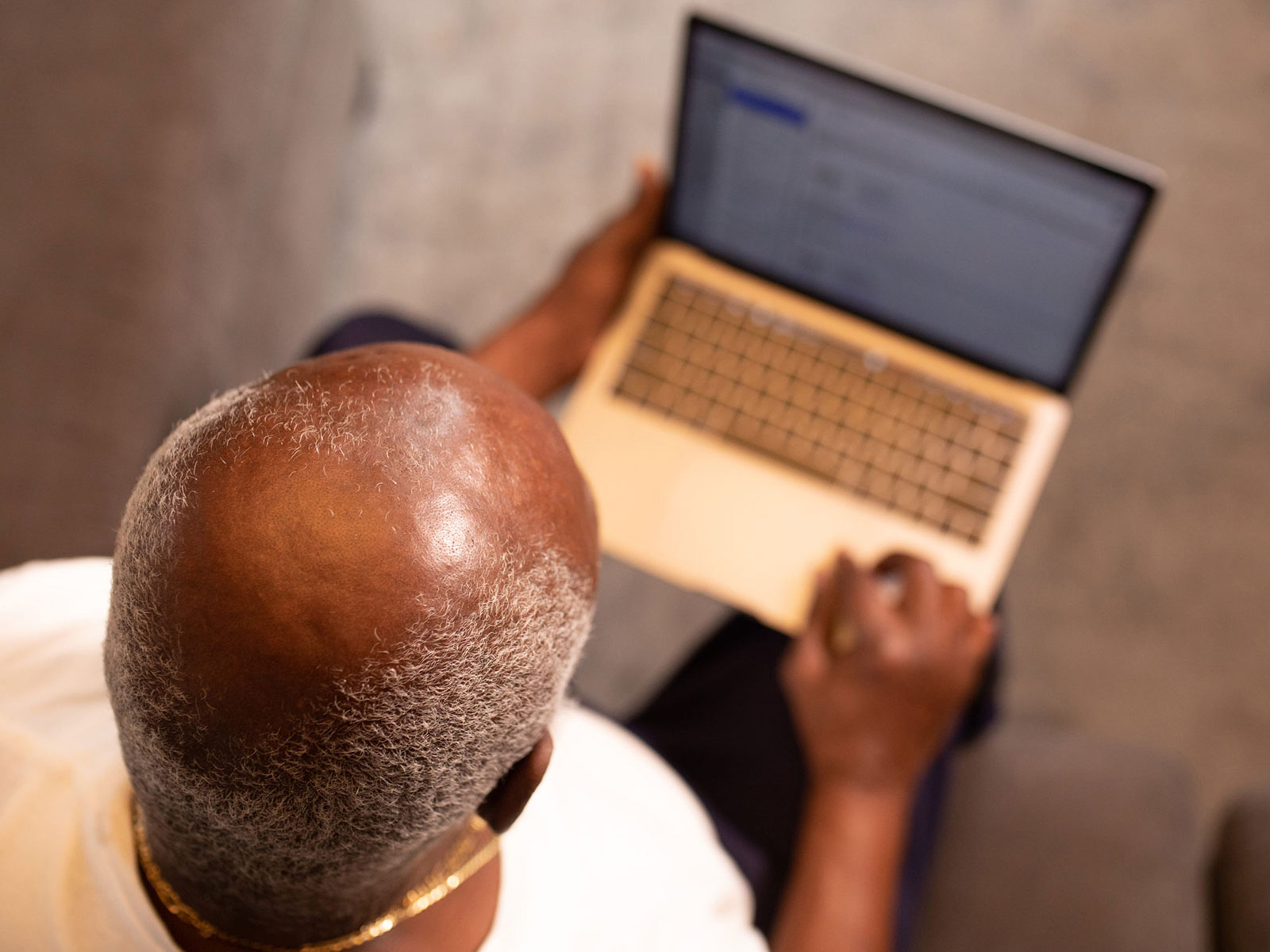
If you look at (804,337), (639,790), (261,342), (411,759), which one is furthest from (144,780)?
(261,342)

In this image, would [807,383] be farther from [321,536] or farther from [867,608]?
[321,536]

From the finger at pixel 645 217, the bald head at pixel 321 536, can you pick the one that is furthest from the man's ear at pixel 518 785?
the finger at pixel 645 217

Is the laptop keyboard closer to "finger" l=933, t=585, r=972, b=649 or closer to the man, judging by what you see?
"finger" l=933, t=585, r=972, b=649

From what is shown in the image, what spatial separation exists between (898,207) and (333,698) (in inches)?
29.6

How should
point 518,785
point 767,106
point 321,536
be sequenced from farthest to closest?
point 767,106, point 518,785, point 321,536

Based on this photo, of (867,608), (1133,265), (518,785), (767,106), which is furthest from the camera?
(1133,265)

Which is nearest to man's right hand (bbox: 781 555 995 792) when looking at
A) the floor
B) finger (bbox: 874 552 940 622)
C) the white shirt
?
finger (bbox: 874 552 940 622)

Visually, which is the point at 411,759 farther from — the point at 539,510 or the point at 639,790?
the point at 639,790

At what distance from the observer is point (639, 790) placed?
0.84 metres

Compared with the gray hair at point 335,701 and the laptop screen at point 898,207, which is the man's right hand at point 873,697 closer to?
the laptop screen at point 898,207

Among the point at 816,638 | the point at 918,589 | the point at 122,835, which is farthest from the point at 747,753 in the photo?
the point at 122,835

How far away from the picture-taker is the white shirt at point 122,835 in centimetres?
63

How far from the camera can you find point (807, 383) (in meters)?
1.13

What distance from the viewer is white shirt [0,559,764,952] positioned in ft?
2.06
